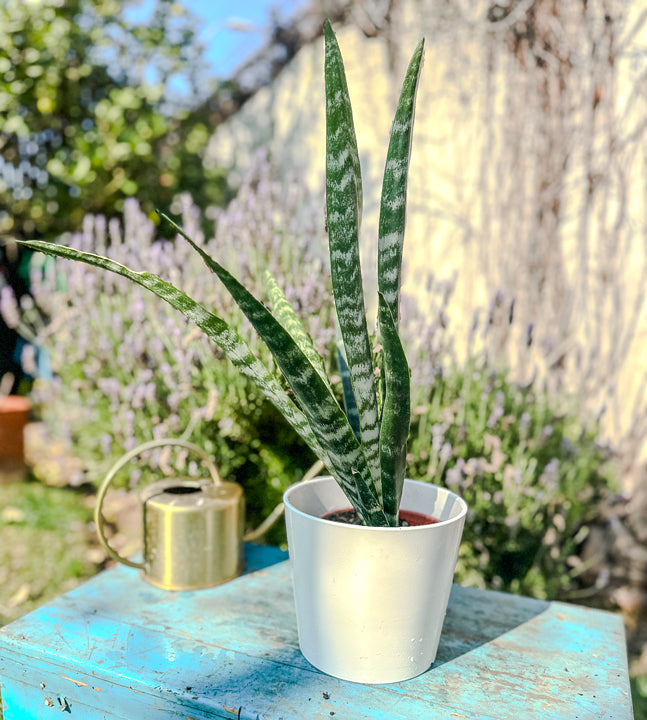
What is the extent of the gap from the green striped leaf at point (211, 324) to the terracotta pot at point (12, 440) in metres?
2.28

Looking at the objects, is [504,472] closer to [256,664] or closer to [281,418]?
[281,418]

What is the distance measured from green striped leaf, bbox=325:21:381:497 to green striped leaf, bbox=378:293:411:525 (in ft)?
0.11

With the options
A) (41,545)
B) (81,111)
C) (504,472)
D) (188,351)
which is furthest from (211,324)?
(81,111)

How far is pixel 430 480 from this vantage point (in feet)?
5.21

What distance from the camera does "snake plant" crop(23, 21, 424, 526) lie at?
691 mm

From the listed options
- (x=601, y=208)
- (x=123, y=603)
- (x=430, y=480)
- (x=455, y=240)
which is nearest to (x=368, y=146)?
(x=455, y=240)

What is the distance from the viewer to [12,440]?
271 cm

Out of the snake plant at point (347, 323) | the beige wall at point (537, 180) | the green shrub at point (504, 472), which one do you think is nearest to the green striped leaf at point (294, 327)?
the snake plant at point (347, 323)

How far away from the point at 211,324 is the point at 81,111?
3.03 metres

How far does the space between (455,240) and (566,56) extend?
2.73ft

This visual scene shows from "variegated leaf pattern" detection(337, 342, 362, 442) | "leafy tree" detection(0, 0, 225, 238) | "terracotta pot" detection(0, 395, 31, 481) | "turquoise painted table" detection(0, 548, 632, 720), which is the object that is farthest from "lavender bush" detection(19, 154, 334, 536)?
"leafy tree" detection(0, 0, 225, 238)

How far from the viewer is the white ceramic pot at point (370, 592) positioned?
766 mm

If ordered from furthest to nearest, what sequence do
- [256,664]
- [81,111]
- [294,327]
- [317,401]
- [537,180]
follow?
[81,111], [537,180], [294,327], [256,664], [317,401]

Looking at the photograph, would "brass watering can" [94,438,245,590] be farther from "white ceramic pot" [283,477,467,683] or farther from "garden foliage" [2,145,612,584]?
"garden foliage" [2,145,612,584]
